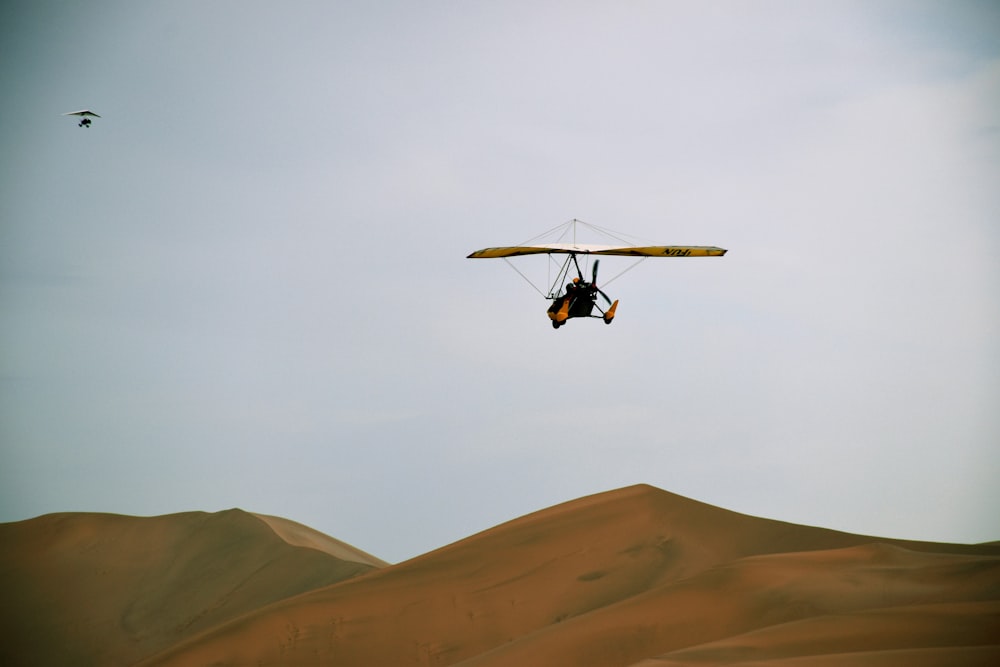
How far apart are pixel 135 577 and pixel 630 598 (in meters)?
42.9

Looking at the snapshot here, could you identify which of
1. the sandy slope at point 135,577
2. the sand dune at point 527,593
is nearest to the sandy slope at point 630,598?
the sand dune at point 527,593

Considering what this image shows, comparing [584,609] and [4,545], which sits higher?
[4,545]

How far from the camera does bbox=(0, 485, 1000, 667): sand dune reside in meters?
30.7

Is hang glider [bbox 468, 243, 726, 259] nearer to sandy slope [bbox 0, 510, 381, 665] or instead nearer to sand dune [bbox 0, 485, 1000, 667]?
sand dune [bbox 0, 485, 1000, 667]

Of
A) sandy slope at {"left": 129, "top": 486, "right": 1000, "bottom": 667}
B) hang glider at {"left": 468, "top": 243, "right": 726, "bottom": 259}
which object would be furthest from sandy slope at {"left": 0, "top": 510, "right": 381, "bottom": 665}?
hang glider at {"left": 468, "top": 243, "right": 726, "bottom": 259}

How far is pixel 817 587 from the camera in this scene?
36656mm

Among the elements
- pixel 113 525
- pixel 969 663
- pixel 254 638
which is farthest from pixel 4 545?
pixel 969 663

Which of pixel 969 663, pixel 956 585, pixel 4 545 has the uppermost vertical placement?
pixel 4 545

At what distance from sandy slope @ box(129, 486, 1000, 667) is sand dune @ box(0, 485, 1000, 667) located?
3.8 inches

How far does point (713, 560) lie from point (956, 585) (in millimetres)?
14109

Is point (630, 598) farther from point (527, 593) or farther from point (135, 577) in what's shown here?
point (135, 577)

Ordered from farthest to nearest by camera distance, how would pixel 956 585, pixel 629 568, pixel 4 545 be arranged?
pixel 4 545, pixel 629 568, pixel 956 585

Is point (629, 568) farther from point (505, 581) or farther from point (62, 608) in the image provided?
point (62, 608)

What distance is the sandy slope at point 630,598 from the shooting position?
1210 inches
